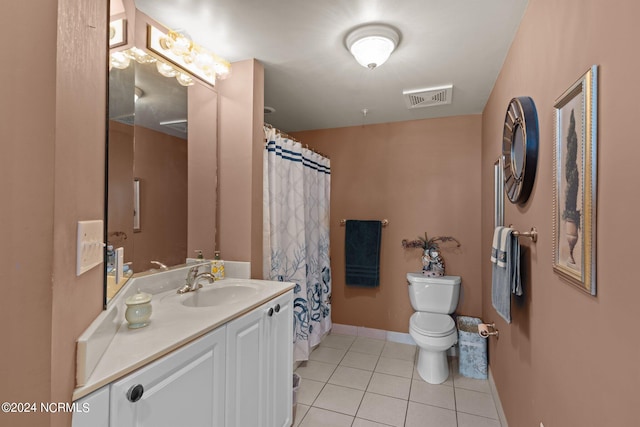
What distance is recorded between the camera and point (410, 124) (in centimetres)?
317

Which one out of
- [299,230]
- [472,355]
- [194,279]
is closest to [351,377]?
[472,355]

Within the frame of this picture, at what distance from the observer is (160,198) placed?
1.70 metres

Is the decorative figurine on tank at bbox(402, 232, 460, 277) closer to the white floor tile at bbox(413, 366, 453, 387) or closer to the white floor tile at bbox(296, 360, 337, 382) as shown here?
the white floor tile at bbox(413, 366, 453, 387)

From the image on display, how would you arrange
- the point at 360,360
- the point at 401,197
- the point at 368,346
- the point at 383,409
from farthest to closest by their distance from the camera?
1. the point at 401,197
2. the point at 368,346
3. the point at 360,360
4. the point at 383,409

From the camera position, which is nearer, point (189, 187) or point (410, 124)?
point (189, 187)

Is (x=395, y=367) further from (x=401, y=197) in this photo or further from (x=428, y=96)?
(x=428, y=96)

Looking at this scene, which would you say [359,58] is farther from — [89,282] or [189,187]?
[89,282]

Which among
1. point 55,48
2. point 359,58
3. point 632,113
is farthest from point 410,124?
point 55,48

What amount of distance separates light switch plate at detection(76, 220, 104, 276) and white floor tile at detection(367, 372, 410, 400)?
85.1 inches

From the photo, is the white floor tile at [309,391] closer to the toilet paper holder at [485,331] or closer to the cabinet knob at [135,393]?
the toilet paper holder at [485,331]

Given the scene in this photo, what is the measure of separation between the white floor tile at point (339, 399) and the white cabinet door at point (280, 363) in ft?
1.22

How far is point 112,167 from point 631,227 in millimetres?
1546

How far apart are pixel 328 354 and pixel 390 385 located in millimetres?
709

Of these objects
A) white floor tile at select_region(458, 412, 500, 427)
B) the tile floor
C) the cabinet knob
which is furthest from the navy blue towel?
the cabinet knob
